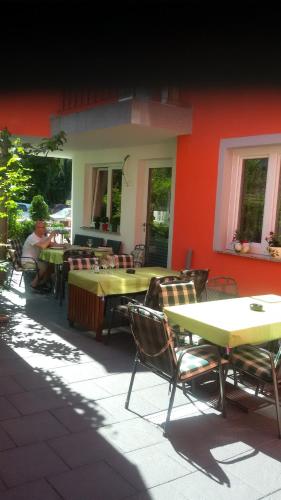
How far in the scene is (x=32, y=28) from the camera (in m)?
0.61

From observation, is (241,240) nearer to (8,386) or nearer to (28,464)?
(8,386)

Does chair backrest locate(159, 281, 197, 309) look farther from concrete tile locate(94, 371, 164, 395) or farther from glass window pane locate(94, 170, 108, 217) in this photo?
glass window pane locate(94, 170, 108, 217)

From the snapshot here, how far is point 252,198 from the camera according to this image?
7262 millimetres

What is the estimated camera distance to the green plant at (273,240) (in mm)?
6752

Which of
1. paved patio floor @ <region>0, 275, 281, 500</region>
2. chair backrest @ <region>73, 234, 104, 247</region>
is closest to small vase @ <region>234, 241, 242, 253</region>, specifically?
paved patio floor @ <region>0, 275, 281, 500</region>

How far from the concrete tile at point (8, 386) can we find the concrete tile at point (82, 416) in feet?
1.85

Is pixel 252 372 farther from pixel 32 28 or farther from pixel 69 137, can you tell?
pixel 69 137

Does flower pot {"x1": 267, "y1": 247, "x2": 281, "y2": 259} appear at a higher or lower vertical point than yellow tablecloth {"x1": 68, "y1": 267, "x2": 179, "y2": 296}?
higher

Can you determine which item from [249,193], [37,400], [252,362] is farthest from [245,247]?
[37,400]

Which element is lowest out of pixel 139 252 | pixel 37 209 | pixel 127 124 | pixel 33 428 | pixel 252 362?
pixel 33 428

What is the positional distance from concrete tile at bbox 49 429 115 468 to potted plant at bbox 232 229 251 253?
4442 millimetres

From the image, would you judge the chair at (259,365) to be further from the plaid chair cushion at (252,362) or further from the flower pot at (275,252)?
the flower pot at (275,252)

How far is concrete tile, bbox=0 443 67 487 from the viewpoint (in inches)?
111

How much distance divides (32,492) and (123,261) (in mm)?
4788
